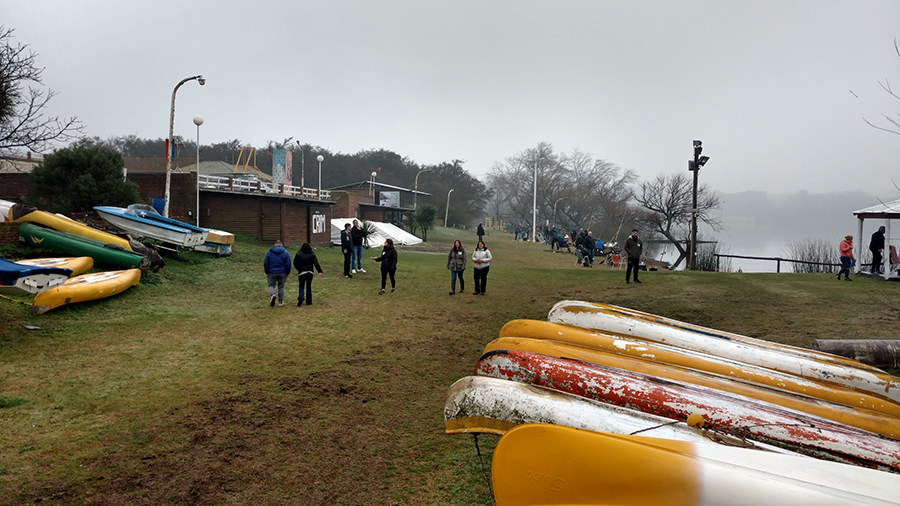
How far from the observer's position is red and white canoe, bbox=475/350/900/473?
339 centimetres

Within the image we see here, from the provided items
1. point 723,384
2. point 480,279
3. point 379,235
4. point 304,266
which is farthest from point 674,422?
point 379,235

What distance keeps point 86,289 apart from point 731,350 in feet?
37.4

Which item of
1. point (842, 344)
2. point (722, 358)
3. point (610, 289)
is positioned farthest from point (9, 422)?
point (610, 289)

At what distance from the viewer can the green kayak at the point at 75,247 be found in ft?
42.8

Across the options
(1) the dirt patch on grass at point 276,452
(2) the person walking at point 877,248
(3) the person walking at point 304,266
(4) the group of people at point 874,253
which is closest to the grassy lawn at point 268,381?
(1) the dirt patch on grass at point 276,452

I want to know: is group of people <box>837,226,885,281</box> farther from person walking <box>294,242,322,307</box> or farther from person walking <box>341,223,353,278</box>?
person walking <box>294,242,322,307</box>

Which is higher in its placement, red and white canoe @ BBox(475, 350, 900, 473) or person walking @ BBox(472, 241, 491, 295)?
person walking @ BBox(472, 241, 491, 295)

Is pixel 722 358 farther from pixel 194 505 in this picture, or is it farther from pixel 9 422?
pixel 9 422

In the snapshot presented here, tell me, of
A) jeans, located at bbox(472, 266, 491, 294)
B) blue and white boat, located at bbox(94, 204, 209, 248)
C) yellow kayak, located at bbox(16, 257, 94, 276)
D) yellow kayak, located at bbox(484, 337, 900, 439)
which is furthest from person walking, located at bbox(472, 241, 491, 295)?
blue and white boat, located at bbox(94, 204, 209, 248)

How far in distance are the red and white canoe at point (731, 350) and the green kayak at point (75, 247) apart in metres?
11.5

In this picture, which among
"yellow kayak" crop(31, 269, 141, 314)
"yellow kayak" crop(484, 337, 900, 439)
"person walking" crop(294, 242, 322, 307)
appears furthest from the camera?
"person walking" crop(294, 242, 322, 307)

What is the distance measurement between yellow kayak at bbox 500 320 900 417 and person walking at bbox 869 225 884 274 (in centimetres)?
1489

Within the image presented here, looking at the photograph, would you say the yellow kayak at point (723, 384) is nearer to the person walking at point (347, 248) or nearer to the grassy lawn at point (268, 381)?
the grassy lawn at point (268, 381)

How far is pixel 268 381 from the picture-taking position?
6949mm
